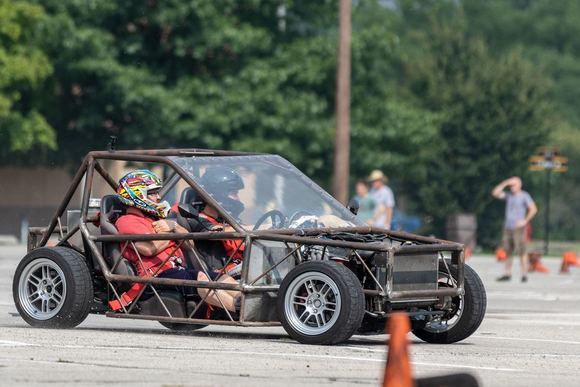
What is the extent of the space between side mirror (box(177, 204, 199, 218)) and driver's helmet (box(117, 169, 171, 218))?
23cm

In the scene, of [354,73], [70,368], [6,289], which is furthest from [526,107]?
[70,368]

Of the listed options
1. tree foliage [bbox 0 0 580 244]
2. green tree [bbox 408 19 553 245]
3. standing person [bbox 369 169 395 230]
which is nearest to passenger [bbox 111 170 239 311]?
standing person [bbox 369 169 395 230]

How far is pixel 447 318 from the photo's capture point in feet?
42.4

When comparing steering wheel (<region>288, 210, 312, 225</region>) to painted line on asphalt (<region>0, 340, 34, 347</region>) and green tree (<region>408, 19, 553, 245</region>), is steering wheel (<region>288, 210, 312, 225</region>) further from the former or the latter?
green tree (<region>408, 19, 553, 245</region>)

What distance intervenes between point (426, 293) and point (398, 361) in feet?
14.7

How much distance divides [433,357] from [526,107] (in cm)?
4754

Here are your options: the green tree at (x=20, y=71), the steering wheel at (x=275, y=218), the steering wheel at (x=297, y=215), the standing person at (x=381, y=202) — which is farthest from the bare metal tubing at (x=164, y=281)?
the green tree at (x=20, y=71)

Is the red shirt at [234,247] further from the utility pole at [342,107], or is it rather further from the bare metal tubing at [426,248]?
the utility pole at [342,107]

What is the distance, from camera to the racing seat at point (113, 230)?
13176mm

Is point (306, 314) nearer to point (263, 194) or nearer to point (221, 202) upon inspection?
point (221, 202)

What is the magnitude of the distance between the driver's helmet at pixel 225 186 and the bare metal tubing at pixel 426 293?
1.57 metres

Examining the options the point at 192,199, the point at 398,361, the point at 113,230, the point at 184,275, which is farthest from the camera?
the point at 192,199

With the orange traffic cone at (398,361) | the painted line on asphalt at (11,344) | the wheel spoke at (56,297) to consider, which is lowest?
the painted line on asphalt at (11,344)

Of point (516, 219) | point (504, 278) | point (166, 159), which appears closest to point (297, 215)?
point (166, 159)
